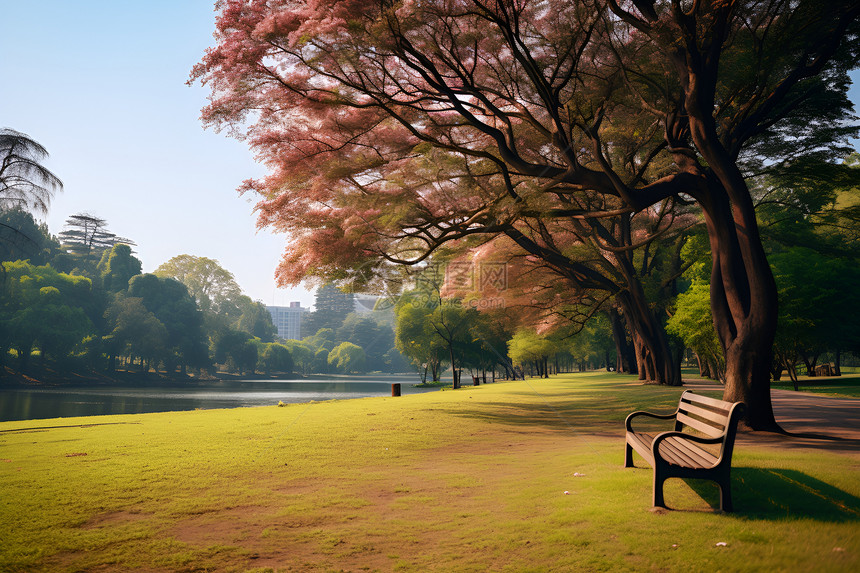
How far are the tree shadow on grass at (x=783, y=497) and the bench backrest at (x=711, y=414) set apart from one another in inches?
23.8

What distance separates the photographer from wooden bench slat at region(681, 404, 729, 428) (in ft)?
17.2

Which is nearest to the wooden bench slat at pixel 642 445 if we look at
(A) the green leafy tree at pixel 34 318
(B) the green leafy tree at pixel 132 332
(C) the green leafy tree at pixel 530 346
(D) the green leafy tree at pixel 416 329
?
(C) the green leafy tree at pixel 530 346

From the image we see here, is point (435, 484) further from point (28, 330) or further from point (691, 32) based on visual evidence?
point (28, 330)

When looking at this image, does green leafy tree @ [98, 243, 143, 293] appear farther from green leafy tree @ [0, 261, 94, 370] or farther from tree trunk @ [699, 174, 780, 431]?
tree trunk @ [699, 174, 780, 431]

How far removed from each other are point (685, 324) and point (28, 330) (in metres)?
66.7

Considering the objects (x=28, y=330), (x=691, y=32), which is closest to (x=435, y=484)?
(x=691, y=32)

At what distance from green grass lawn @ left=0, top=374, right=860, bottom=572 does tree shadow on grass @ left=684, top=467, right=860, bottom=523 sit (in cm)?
2

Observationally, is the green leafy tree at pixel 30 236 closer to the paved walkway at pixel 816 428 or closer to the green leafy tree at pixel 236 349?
the green leafy tree at pixel 236 349

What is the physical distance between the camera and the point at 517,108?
15.0 metres

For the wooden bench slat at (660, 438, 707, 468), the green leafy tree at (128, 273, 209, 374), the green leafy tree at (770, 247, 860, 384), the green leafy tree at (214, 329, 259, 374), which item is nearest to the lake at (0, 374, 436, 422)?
the green leafy tree at (128, 273, 209, 374)

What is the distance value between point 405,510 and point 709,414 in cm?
356

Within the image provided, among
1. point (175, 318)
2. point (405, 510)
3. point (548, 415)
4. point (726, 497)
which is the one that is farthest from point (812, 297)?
point (175, 318)

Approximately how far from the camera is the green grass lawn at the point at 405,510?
162 inches

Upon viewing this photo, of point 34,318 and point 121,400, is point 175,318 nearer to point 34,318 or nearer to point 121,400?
point 34,318
